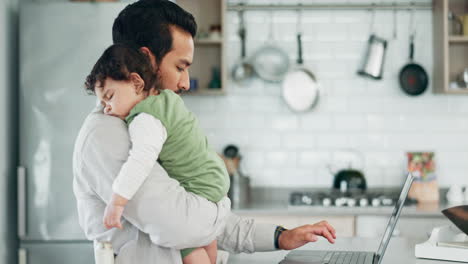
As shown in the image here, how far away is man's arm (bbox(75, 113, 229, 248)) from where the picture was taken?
1470 mm

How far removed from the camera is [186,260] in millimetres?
1611

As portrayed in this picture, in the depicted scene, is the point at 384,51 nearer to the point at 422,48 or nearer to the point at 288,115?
the point at 422,48

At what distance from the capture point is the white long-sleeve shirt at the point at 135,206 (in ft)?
4.83

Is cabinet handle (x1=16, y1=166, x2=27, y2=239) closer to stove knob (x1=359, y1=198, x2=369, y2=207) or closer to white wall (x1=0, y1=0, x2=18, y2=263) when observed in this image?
white wall (x1=0, y1=0, x2=18, y2=263)

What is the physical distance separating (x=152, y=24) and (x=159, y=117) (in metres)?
0.24

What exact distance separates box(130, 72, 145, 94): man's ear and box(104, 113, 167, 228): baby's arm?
103 millimetres

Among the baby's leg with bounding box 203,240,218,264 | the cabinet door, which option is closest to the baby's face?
the baby's leg with bounding box 203,240,218,264

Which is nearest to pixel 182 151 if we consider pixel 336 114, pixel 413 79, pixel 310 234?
pixel 310 234

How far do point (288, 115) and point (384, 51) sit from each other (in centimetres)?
74

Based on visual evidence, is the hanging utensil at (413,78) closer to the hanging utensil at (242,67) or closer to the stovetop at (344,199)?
the stovetop at (344,199)

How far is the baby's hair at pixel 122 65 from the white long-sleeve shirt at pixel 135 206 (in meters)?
0.10

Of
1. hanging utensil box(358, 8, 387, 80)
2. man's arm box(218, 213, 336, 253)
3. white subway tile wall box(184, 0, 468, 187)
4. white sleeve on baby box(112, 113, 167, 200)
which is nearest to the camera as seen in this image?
white sleeve on baby box(112, 113, 167, 200)

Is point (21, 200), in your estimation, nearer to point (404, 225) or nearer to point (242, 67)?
point (242, 67)

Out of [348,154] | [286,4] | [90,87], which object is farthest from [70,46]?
[90,87]
